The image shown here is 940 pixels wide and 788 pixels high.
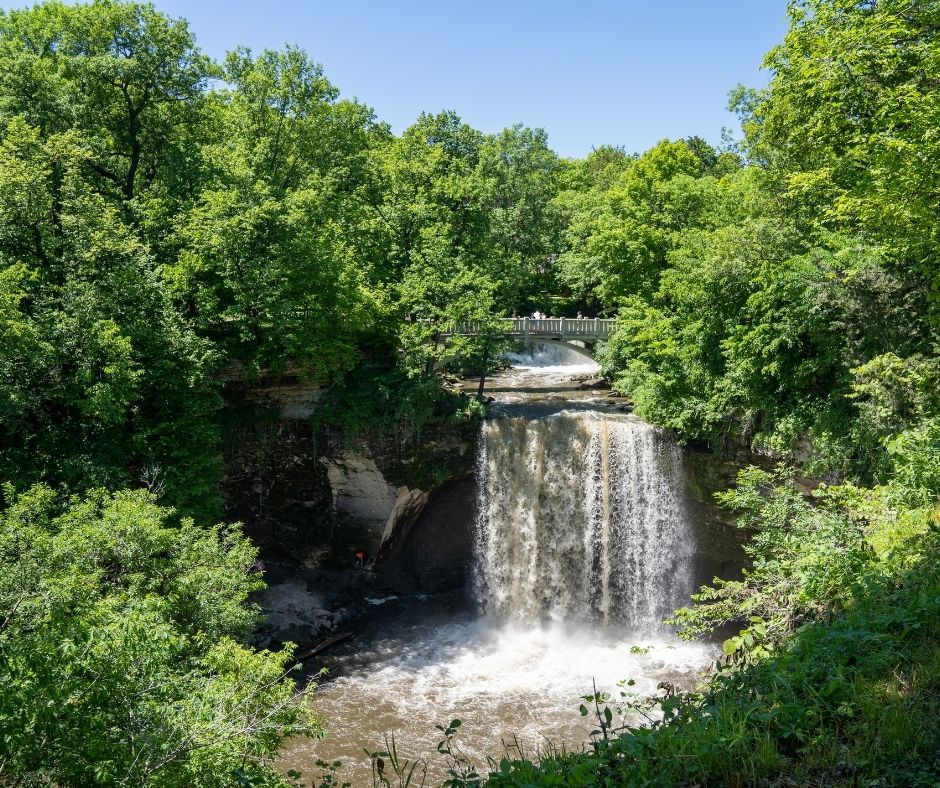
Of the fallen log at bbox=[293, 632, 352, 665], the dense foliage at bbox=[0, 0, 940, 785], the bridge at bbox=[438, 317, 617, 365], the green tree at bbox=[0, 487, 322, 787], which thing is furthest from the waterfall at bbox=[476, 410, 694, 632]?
the green tree at bbox=[0, 487, 322, 787]

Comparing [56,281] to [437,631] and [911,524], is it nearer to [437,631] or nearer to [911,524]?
[437,631]

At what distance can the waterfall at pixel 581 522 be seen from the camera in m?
20.5

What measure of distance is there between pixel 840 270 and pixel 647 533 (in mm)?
9036

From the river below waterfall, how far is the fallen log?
1.06 feet

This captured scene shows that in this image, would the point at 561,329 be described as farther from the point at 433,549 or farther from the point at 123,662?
the point at 123,662

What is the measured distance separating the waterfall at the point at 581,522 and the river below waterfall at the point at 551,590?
0.03 meters

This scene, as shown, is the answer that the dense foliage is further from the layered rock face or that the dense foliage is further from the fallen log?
the fallen log

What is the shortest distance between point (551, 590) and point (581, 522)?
2.38 m

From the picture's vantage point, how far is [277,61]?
912 inches

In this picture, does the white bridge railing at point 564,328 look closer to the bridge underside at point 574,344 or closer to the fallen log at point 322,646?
the bridge underside at point 574,344

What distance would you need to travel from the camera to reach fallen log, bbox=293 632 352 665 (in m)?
19.2

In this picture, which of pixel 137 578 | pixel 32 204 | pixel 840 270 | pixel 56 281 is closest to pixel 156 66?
pixel 32 204

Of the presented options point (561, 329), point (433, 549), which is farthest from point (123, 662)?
point (561, 329)

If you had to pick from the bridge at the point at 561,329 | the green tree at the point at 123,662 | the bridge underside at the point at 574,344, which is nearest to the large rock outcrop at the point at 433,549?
the bridge at the point at 561,329
